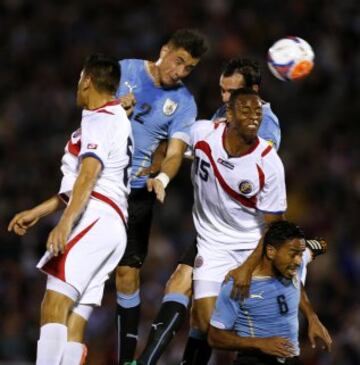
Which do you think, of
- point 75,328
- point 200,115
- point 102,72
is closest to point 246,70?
point 102,72

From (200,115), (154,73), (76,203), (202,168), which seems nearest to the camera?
(76,203)

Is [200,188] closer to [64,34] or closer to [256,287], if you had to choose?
[256,287]

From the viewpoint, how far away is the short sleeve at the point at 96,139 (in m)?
6.61

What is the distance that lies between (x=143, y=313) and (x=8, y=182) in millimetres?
3541

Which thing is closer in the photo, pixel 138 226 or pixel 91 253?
pixel 91 253

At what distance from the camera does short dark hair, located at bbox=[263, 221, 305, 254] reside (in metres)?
6.89

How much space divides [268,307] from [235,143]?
1084 mm

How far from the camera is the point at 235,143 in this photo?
23.7 feet

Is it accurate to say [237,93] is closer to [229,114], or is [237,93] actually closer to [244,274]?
[229,114]

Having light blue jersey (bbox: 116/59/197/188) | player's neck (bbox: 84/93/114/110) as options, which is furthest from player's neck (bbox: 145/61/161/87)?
player's neck (bbox: 84/93/114/110)

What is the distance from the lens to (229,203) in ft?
24.0

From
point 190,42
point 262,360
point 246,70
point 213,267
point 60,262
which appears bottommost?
point 262,360

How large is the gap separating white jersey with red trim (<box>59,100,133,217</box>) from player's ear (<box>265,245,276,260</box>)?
3.03 ft

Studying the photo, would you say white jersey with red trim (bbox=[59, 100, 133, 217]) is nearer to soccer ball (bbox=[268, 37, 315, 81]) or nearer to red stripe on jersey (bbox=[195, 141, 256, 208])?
red stripe on jersey (bbox=[195, 141, 256, 208])
